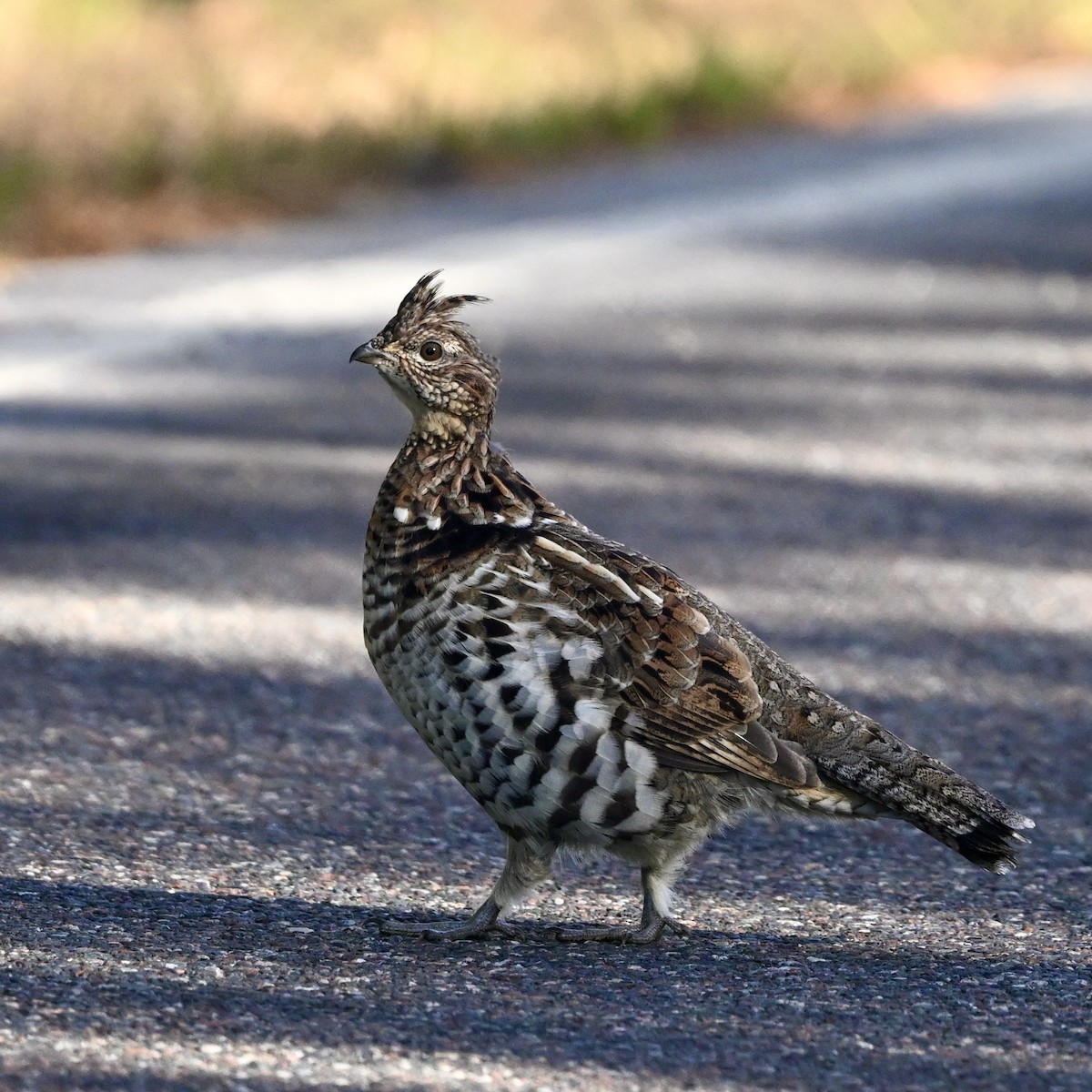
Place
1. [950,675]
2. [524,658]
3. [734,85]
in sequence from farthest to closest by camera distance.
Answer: [734,85] → [950,675] → [524,658]

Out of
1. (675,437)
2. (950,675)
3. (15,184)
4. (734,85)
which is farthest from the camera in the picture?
(734,85)

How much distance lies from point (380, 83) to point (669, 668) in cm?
1651

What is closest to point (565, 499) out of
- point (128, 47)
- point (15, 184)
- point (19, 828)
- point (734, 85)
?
point (19, 828)

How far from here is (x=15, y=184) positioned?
47.6 feet

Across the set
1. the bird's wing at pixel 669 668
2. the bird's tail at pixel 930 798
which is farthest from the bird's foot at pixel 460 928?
the bird's tail at pixel 930 798

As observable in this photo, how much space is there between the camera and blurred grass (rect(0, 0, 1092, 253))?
15.5 metres

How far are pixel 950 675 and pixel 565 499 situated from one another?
7.53ft

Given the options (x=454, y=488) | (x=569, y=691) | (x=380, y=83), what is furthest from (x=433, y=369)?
(x=380, y=83)

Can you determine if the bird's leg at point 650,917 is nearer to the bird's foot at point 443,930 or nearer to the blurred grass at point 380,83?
the bird's foot at point 443,930

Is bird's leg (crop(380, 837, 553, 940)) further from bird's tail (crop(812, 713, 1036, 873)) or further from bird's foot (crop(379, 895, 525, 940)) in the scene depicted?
bird's tail (crop(812, 713, 1036, 873))

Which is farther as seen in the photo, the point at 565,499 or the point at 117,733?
the point at 565,499

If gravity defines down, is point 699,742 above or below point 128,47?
below

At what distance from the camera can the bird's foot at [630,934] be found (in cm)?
472

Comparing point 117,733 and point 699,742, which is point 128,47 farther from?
point 699,742
